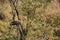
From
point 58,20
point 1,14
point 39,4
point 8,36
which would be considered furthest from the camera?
point 1,14

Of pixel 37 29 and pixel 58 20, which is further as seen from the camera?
pixel 58 20

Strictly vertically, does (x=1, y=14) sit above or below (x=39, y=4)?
below

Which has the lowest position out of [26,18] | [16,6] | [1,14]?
[1,14]

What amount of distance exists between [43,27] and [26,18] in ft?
2.32

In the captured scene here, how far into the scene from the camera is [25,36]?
25.4 feet

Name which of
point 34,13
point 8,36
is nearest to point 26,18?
point 34,13

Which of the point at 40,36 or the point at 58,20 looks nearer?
the point at 40,36

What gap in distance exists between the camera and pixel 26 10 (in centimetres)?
768

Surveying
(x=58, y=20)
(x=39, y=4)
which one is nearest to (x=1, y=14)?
(x=58, y=20)

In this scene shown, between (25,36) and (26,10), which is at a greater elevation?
(26,10)

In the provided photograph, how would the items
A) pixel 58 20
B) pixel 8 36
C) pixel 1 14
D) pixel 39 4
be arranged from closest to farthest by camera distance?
1. pixel 39 4
2. pixel 8 36
3. pixel 58 20
4. pixel 1 14

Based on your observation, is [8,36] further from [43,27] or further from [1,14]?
[1,14]

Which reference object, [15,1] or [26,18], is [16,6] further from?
[26,18]

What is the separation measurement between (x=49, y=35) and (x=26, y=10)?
1295 mm
